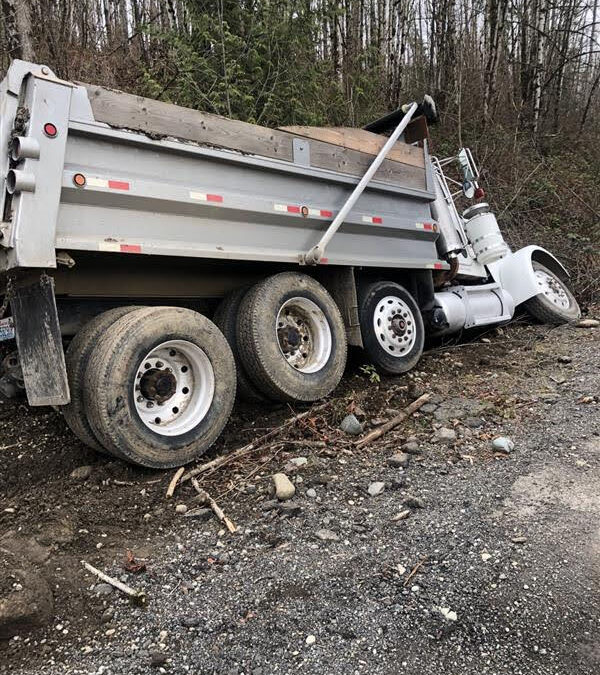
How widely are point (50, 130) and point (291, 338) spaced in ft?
7.17

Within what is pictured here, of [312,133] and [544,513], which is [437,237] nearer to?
[312,133]

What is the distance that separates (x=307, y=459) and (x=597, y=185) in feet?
38.5

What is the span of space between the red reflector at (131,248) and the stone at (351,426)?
6.08 feet

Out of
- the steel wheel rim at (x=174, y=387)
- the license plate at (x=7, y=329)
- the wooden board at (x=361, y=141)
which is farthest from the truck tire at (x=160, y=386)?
the wooden board at (x=361, y=141)

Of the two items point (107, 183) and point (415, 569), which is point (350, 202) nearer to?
point (107, 183)

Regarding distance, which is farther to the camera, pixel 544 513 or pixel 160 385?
pixel 160 385

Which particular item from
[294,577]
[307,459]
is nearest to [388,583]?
[294,577]

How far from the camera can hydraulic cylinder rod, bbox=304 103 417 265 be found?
4.25 meters

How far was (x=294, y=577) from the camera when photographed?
2.32 m

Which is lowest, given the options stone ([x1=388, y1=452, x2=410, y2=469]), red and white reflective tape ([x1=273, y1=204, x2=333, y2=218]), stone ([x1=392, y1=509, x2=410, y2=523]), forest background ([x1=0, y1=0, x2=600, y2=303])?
stone ([x1=392, y1=509, x2=410, y2=523])

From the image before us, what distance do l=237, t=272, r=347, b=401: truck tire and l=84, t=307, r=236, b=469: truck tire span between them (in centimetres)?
37

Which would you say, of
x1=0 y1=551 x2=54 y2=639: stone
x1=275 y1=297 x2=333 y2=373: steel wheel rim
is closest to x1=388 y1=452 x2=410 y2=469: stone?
x1=275 y1=297 x2=333 y2=373: steel wheel rim

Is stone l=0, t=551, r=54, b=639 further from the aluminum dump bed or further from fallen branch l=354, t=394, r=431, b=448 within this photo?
fallen branch l=354, t=394, r=431, b=448

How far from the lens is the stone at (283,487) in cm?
297
